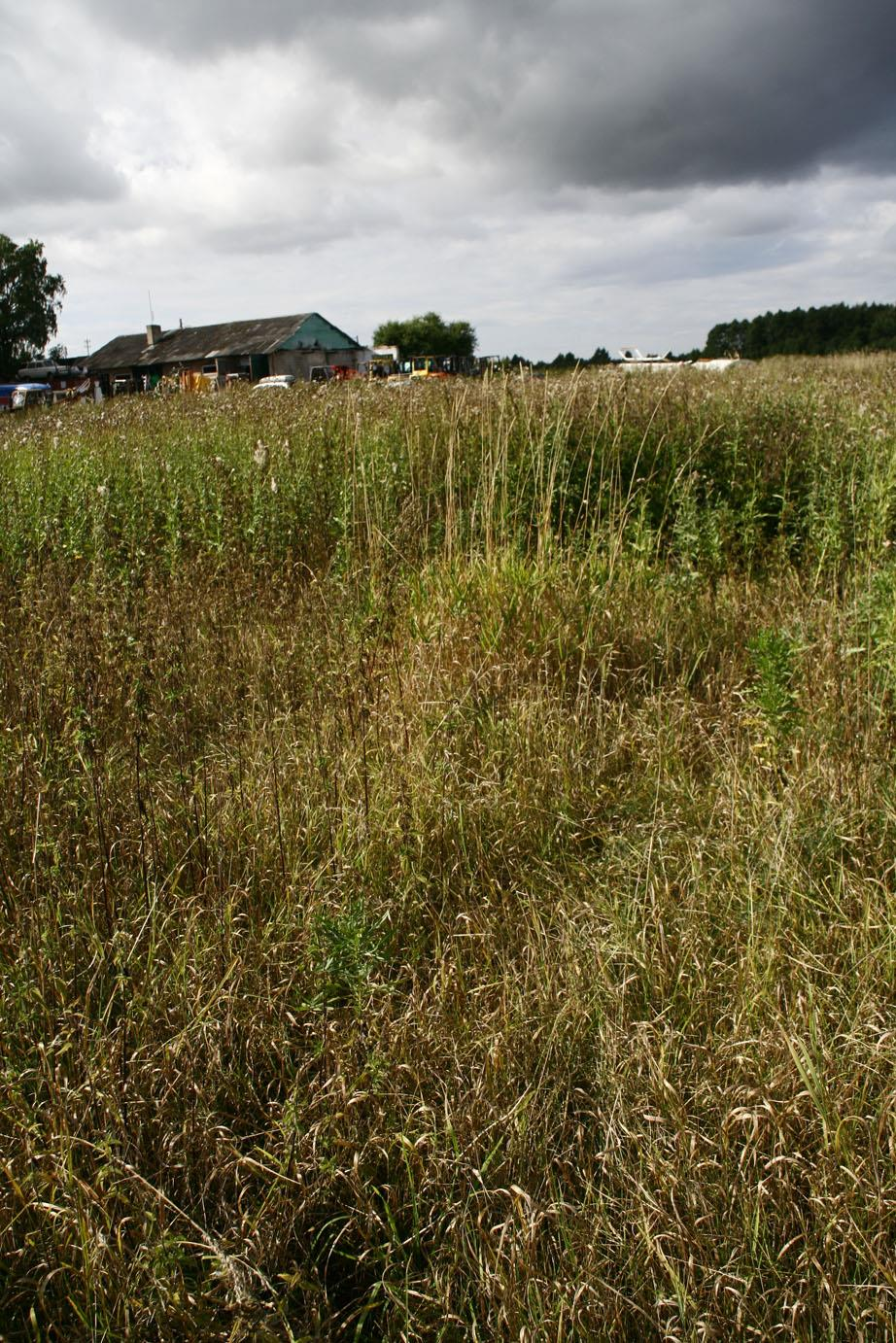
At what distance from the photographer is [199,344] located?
47156 mm

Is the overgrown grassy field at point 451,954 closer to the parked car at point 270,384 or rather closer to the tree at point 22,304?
the parked car at point 270,384

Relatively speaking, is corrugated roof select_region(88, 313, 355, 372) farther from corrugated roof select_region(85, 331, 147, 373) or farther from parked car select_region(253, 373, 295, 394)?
parked car select_region(253, 373, 295, 394)

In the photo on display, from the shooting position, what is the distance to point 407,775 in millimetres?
2922

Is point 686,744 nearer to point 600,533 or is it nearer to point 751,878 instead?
point 751,878

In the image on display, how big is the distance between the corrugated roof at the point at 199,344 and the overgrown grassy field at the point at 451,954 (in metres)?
42.0

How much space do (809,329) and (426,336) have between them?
3600 cm

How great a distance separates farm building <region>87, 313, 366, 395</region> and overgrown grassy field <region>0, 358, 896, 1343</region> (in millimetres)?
38261

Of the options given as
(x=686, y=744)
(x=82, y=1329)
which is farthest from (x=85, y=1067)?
(x=686, y=744)

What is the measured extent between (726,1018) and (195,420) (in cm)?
696

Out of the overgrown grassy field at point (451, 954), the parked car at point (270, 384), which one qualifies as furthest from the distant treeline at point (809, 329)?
the overgrown grassy field at point (451, 954)

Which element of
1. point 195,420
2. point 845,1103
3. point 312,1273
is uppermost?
point 195,420

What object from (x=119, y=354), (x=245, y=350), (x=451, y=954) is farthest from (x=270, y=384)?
(x=119, y=354)

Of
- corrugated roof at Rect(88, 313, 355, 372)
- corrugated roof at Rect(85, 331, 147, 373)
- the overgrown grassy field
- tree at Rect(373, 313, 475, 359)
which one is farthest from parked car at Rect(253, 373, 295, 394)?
tree at Rect(373, 313, 475, 359)

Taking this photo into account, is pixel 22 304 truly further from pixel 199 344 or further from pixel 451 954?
pixel 451 954
